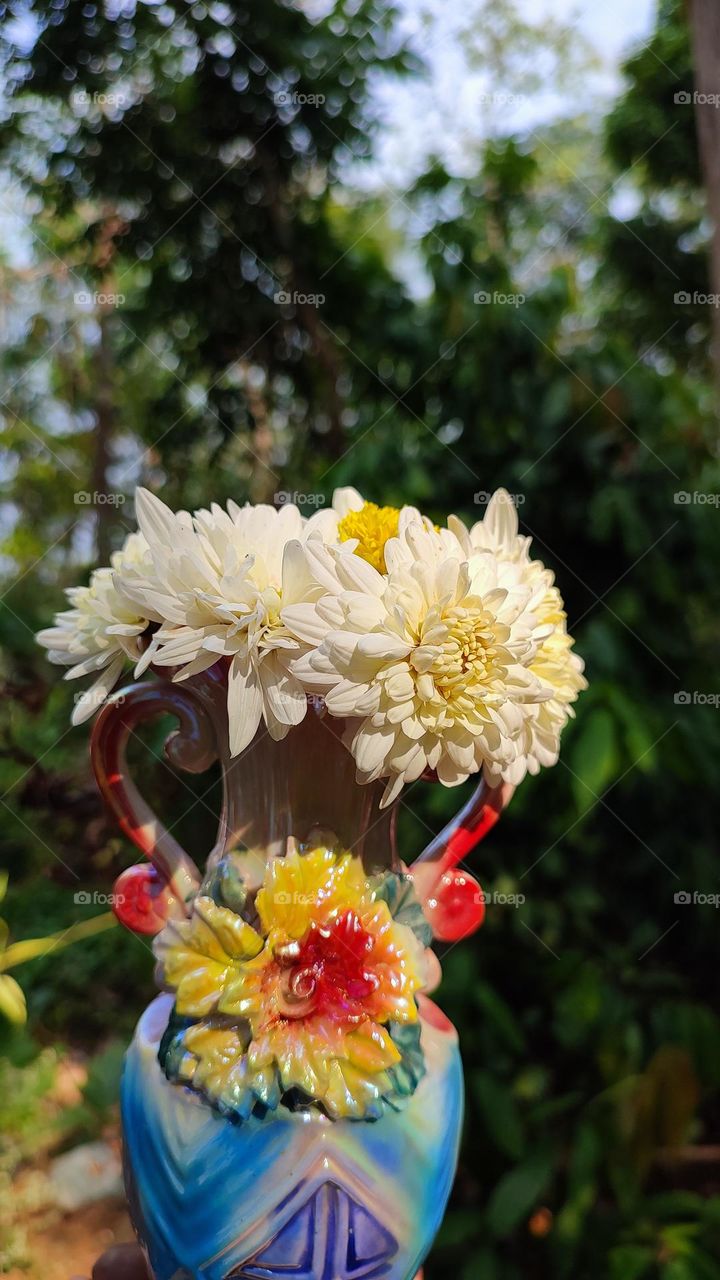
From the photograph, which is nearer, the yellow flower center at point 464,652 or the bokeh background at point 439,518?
the yellow flower center at point 464,652

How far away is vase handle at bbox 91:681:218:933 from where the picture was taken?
70 cm

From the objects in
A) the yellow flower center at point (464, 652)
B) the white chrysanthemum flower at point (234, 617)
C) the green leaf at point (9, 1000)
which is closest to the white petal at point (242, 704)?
the white chrysanthemum flower at point (234, 617)

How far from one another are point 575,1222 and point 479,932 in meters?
0.42

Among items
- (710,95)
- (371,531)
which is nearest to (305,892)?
(371,531)

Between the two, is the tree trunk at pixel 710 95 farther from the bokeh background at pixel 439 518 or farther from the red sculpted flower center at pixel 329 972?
the red sculpted flower center at pixel 329 972

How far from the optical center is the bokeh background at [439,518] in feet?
4.73

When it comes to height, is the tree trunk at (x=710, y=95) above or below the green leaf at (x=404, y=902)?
above

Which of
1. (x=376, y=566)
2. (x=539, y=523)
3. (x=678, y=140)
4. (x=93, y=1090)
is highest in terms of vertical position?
(x=678, y=140)

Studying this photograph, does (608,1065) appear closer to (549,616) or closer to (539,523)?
(539,523)

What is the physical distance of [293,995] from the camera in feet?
2.00

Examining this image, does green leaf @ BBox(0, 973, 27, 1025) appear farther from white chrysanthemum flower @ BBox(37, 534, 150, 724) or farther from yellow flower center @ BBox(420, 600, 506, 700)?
yellow flower center @ BBox(420, 600, 506, 700)

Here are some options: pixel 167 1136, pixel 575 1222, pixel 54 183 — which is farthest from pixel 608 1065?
pixel 54 183

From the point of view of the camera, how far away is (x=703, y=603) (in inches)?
70.9

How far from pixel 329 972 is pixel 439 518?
1048mm
